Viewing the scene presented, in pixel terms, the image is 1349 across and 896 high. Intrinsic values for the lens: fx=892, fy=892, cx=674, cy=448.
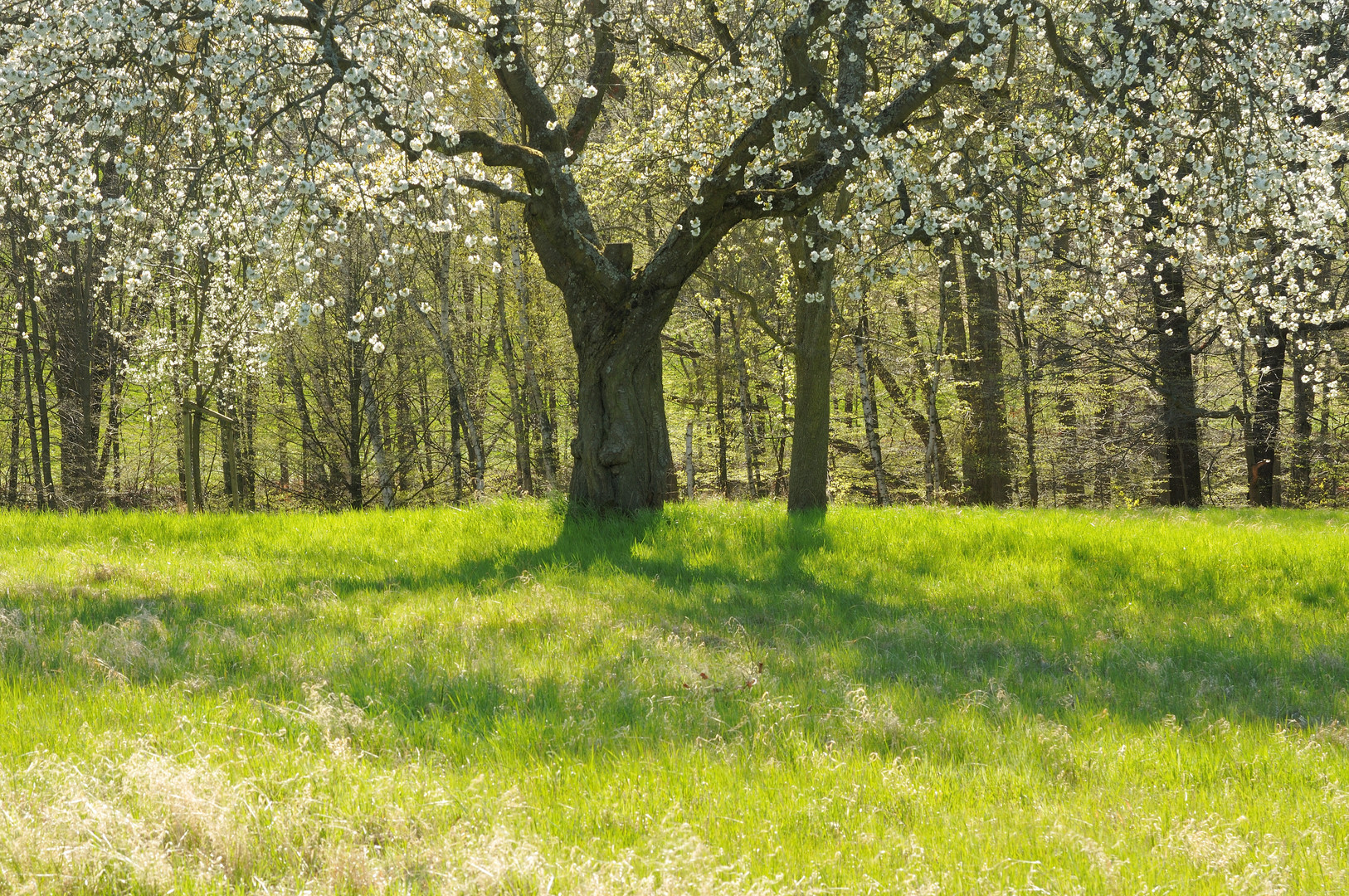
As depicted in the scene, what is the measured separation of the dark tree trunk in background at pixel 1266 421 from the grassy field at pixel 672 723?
1213cm

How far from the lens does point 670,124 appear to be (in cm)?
1223

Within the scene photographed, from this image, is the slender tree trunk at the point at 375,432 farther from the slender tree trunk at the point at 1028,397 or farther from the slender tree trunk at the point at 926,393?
the slender tree trunk at the point at 1028,397

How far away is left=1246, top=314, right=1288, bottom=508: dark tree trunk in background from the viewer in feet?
65.0

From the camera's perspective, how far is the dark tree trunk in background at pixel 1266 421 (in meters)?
19.8

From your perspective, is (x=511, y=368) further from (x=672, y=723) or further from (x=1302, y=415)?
(x=672, y=723)

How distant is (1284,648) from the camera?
699cm

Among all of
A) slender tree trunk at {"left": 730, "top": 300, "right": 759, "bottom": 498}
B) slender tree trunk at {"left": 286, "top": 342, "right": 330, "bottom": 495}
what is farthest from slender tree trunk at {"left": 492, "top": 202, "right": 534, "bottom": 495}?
slender tree trunk at {"left": 730, "top": 300, "right": 759, "bottom": 498}

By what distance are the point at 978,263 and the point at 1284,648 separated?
489cm

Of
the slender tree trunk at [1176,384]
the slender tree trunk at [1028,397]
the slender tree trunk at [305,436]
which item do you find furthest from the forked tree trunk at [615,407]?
the slender tree trunk at [305,436]

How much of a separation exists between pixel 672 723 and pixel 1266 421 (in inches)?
827

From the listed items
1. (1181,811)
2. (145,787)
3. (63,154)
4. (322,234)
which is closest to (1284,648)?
(1181,811)

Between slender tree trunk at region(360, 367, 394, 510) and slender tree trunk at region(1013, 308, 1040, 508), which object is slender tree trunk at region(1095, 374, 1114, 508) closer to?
slender tree trunk at region(1013, 308, 1040, 508)

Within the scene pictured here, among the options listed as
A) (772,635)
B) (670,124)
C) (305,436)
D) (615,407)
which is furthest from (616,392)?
(305,436)

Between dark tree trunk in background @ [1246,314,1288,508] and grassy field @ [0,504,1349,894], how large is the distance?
1213cm
